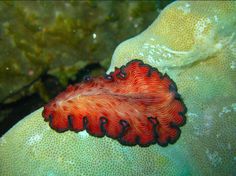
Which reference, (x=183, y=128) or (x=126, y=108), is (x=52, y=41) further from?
(x=183, y=128)

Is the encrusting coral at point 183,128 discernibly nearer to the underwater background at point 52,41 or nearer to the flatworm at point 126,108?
the flatworm at point 126,108

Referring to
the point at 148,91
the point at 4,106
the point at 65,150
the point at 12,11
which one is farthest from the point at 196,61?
the point at 4,106

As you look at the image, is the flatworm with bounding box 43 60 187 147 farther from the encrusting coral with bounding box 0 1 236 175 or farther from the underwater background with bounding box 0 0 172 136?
the underwater background with bounding box 0 0 172 136

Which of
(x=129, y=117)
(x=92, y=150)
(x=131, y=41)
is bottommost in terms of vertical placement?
(x=92, y=150)

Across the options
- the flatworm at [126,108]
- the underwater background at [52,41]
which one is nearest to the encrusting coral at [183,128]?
the flatworm at [126,108]

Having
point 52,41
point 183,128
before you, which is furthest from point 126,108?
point 52,41

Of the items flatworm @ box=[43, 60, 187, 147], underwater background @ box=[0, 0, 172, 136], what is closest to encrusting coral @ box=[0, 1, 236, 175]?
flatworm @ box=[43, 60, 187, 147]

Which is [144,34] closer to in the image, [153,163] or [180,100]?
[180,100]
